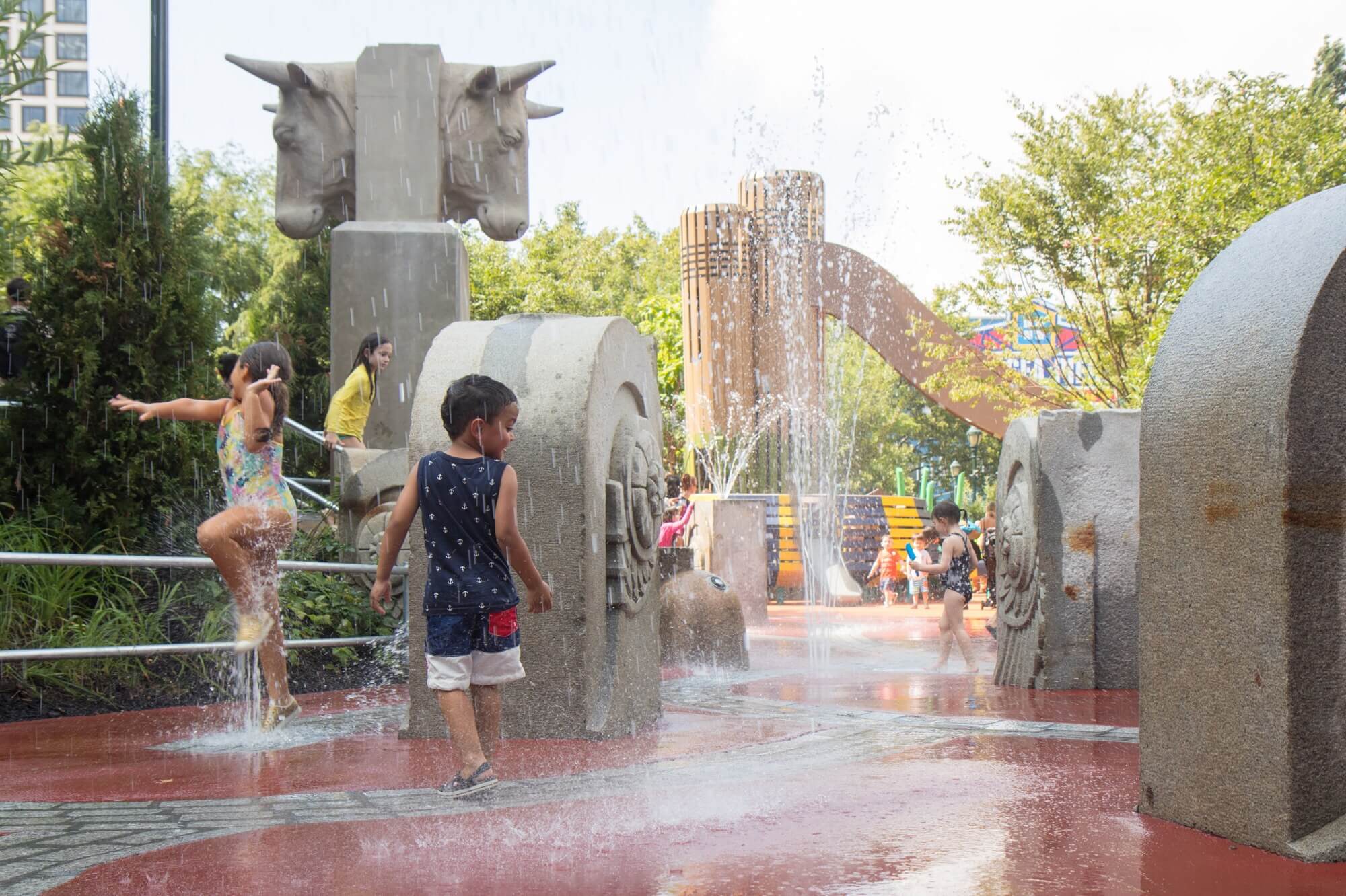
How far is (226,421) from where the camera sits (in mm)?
6395

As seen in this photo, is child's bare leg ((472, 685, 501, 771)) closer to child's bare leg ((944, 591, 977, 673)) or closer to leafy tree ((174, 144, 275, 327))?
child's bare leg ((944, 591, 977, 673))

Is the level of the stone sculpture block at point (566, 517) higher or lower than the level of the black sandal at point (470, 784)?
higher

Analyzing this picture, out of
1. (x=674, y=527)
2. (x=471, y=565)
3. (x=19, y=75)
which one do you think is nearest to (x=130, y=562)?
(x=471, y=565)

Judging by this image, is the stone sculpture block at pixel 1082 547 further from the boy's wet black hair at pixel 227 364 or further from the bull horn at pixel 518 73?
the bull horn at pixel 518 73

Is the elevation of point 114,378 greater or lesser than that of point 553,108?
lesser

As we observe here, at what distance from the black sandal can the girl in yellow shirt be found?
565 cm

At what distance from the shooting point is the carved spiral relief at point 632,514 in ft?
19.8

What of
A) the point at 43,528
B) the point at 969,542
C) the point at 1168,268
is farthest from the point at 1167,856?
the point at 1168,268

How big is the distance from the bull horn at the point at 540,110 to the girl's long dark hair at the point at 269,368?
27.2 ft

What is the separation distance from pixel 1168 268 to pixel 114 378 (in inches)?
535

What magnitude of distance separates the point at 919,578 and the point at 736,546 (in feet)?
27.4

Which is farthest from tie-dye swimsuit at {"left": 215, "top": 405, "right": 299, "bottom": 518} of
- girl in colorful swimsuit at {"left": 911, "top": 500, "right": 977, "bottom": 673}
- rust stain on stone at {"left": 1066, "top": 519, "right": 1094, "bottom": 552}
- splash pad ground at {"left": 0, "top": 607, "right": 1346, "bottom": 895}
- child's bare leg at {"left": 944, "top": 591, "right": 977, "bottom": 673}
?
child's bare leg at {"left": 944, "top": 591, "right": 977, "bottom": 673}

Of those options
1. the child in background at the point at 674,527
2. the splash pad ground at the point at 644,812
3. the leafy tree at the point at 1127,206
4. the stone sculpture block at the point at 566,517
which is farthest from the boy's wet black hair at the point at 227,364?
the leafy tree at the point at 1127,206

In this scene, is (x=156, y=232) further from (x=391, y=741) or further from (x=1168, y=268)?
(x=1168, y=268)
